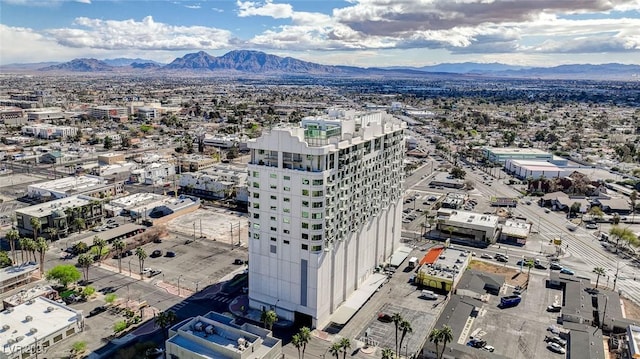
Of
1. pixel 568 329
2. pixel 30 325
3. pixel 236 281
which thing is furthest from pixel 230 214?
pixel 568 329

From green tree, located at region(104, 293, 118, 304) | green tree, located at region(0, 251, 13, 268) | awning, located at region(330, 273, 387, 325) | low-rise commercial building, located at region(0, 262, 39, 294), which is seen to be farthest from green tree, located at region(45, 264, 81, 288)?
awning, located at region(330, 273, 387, 325)

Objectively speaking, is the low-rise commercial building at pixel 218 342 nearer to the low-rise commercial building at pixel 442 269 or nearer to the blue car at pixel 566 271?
the low-rise commercial building at pixel 442 269

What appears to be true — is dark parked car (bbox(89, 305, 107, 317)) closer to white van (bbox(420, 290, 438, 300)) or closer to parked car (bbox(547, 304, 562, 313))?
white van (bbox(420, 290, 438, 300))

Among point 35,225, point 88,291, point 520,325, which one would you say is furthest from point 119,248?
point 520,325

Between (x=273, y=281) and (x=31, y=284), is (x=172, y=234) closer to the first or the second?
(x=31, y=284)

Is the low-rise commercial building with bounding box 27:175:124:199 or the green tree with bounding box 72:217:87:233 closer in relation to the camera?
the green tree with bounding box 72:217:87:233

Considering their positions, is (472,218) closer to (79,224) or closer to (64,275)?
(64,275)

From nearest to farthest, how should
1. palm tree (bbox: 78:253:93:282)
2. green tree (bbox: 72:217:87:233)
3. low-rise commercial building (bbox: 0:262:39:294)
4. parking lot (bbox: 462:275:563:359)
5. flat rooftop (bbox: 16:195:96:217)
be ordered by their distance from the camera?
parking lot (bbox: 462:275:563:359)
low-rise commercial building (bbox: 0:262:39:294)
palm tree (bbox: 78:253:93:282)
flat rooftop (bbox: 16:195:96:217)
green tree (bbox: 72:217:87:233)

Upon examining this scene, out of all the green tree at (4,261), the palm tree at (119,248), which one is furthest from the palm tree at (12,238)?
the palm tree at (119,248)
